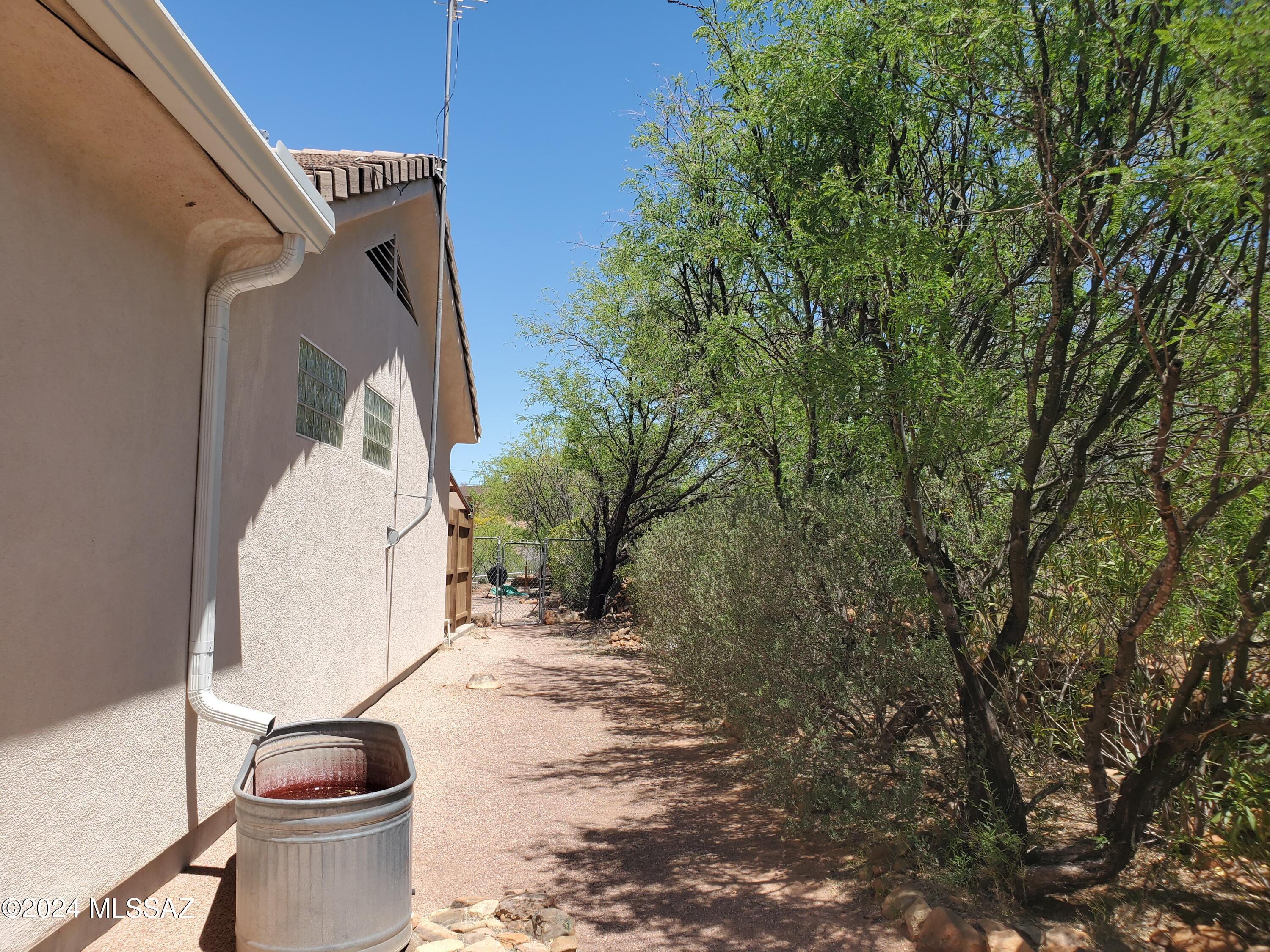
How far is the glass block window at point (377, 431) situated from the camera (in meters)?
8.21

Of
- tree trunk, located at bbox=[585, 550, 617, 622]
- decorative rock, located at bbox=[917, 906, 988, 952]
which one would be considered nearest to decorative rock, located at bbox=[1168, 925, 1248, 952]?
decorative rock, located at bbox=[917, 906, 988, 952]

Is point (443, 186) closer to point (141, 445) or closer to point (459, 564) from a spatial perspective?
point (141, 445)

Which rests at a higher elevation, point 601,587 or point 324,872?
point 601,587

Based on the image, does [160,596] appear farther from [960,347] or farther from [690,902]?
[960,347]

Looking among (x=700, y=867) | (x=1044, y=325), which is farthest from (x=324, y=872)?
(x=1044, y=325)

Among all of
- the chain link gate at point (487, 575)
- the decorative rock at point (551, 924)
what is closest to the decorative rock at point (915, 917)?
the decorative rock at point (551, 924)

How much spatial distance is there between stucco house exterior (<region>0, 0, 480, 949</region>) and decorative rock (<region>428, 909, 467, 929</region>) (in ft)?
4.48

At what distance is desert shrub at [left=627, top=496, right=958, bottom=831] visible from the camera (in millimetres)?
4965

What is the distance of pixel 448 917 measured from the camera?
13.5 feet

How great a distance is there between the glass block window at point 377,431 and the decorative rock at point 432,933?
16.2 feet

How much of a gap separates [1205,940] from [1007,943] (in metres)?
0.83

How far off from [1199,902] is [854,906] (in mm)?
1607

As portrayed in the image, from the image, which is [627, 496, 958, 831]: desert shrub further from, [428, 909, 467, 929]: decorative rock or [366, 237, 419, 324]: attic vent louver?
[366, 237, 419, 324]: attic vent louver

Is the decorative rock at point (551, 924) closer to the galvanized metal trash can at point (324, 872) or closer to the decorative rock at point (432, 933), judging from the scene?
the decorative rock at point (432, 933)
